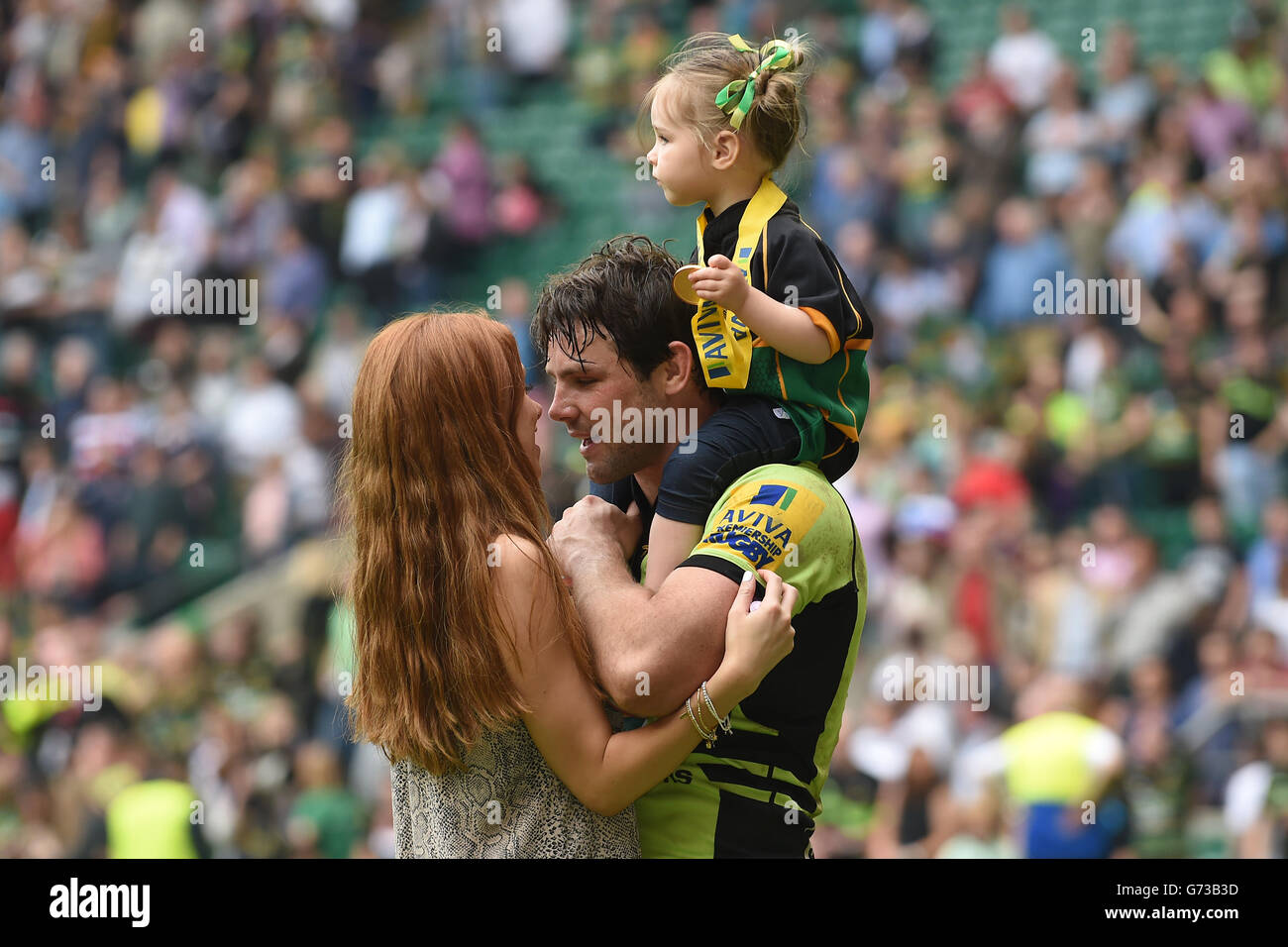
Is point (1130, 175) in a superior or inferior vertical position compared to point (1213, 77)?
inferior

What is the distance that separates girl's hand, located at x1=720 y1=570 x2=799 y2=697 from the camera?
2.47 metres

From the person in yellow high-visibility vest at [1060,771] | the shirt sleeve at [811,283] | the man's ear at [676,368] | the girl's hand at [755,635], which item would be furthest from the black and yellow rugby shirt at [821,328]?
the person in yellow high-visibility vest at [1060,771]

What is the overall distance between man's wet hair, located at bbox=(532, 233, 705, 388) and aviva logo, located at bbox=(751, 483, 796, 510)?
381mm

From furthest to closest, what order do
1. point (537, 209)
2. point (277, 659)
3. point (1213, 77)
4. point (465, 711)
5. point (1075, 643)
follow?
point (537, 209), point (1213, 77), point (277, 659), point (1075, 643), point (465, 711)

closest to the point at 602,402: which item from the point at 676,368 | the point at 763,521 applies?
the point at 676,368

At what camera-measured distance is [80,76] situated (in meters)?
12.1

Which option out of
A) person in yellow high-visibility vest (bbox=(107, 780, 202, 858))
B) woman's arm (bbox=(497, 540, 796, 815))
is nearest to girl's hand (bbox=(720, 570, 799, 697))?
woman's arm (bbox=(497, 540, 796, 815))

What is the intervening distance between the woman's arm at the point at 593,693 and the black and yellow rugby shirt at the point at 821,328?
0.50 meters

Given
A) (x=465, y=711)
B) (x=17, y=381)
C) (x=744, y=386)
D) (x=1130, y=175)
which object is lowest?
(x=465, y=711)

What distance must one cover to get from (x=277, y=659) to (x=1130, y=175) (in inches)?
207

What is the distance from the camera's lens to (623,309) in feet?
9.53

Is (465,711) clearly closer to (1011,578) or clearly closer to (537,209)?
(1011,578)

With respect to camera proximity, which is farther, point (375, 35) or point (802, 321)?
point (375, 35)

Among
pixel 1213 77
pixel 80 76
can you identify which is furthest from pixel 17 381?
pixel 1213 77
